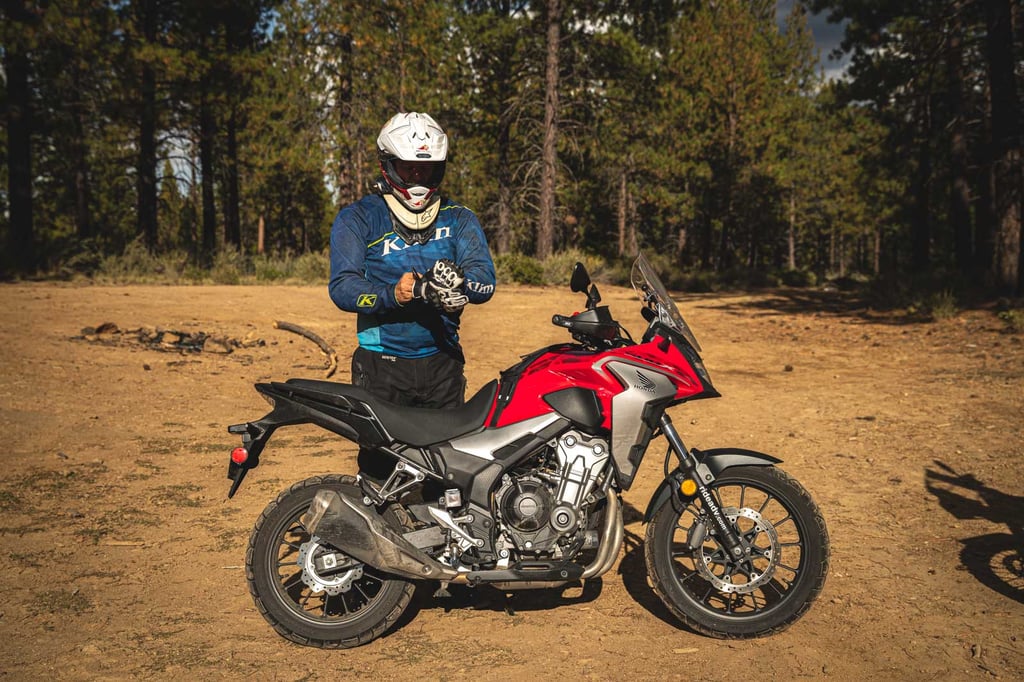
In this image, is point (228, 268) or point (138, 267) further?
point (228, 268)

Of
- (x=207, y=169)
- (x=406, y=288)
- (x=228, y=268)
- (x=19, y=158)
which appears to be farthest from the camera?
(x=207, y=169)

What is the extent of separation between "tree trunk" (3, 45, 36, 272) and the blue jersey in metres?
15.7

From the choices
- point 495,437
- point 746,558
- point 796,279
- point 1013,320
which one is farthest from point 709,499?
point 796,279

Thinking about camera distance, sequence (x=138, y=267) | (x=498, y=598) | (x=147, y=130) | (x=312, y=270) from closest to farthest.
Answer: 1. (x=498, y=598)
2. (x=138, y=267)
3. (x=312, y=270)
4. (x=147, y=130)

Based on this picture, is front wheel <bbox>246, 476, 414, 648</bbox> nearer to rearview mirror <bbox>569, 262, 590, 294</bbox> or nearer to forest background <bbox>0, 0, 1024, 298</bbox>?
rearview mirror <bbox>569, 262, 590, 294</bbox>

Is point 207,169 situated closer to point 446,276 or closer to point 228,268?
point 228,268

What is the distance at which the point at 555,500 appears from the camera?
12.2ft

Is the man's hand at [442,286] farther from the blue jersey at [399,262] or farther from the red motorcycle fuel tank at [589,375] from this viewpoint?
the red motorcycle fuel tank at [589,375]

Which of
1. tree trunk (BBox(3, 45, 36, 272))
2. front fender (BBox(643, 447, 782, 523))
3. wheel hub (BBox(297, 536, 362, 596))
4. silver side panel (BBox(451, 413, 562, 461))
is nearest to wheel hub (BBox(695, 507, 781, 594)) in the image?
front fender (BBox(643, 447, 782, 523))

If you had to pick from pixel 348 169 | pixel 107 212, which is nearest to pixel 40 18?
pixel 348 169

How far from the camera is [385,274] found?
159 inches

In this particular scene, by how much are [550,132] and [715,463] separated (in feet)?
69.6

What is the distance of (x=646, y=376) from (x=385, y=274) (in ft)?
4.58

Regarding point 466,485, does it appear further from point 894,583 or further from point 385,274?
point 894,583
